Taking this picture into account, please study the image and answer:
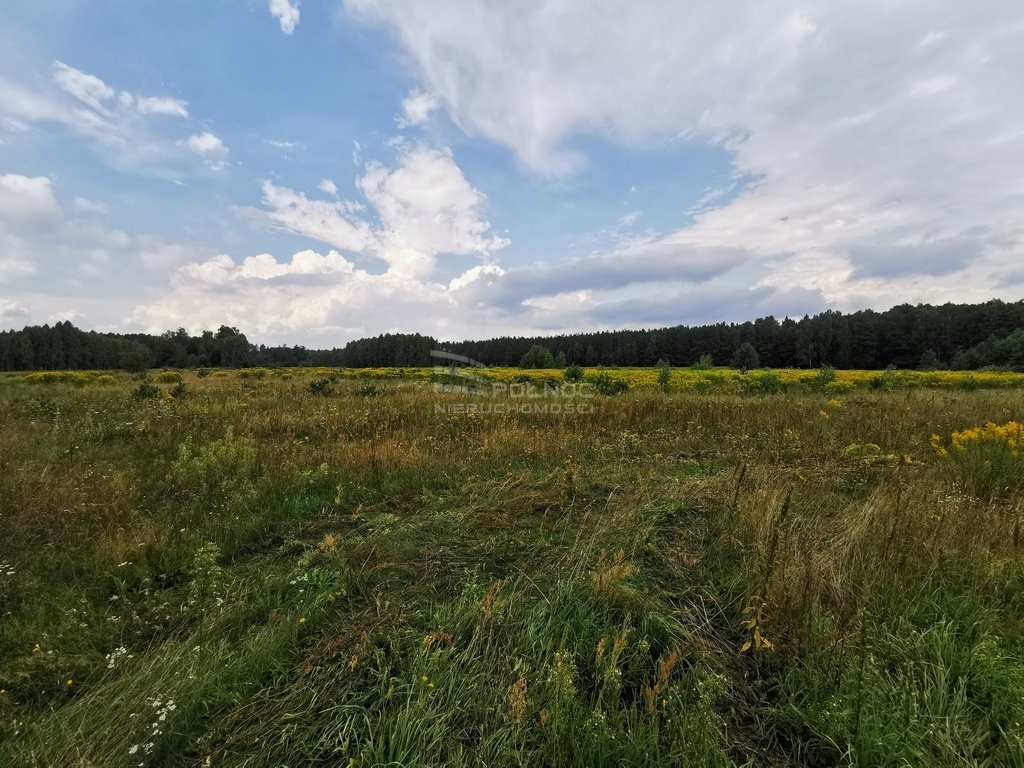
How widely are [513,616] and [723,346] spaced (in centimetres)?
8505

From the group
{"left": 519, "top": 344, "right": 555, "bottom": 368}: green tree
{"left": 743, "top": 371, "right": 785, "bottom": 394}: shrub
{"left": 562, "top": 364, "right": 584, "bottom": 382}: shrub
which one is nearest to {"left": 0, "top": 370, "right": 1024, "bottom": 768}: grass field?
{"left": 743, "top": 371, "right": 785, "bottom": 394}: shrub

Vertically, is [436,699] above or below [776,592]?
below

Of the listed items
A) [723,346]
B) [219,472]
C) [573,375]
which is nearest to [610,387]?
[573,375]

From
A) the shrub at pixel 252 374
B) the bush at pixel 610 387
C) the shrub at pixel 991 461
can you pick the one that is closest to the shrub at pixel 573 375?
the bush at pixel 610 387

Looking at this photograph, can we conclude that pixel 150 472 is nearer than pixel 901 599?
No

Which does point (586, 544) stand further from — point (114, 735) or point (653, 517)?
point (114, 735)

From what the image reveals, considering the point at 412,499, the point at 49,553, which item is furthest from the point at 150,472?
the point at 412,499

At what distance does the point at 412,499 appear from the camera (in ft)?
17.8

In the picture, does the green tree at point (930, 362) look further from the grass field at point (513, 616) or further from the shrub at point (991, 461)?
the grass field at point (513, 616)

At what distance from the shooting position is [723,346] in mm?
77438

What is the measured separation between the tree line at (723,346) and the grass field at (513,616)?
39034mm

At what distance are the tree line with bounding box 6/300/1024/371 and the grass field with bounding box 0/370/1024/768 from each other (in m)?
39.0

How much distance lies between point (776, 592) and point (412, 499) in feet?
13.4

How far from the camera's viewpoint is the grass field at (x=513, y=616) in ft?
6.41
